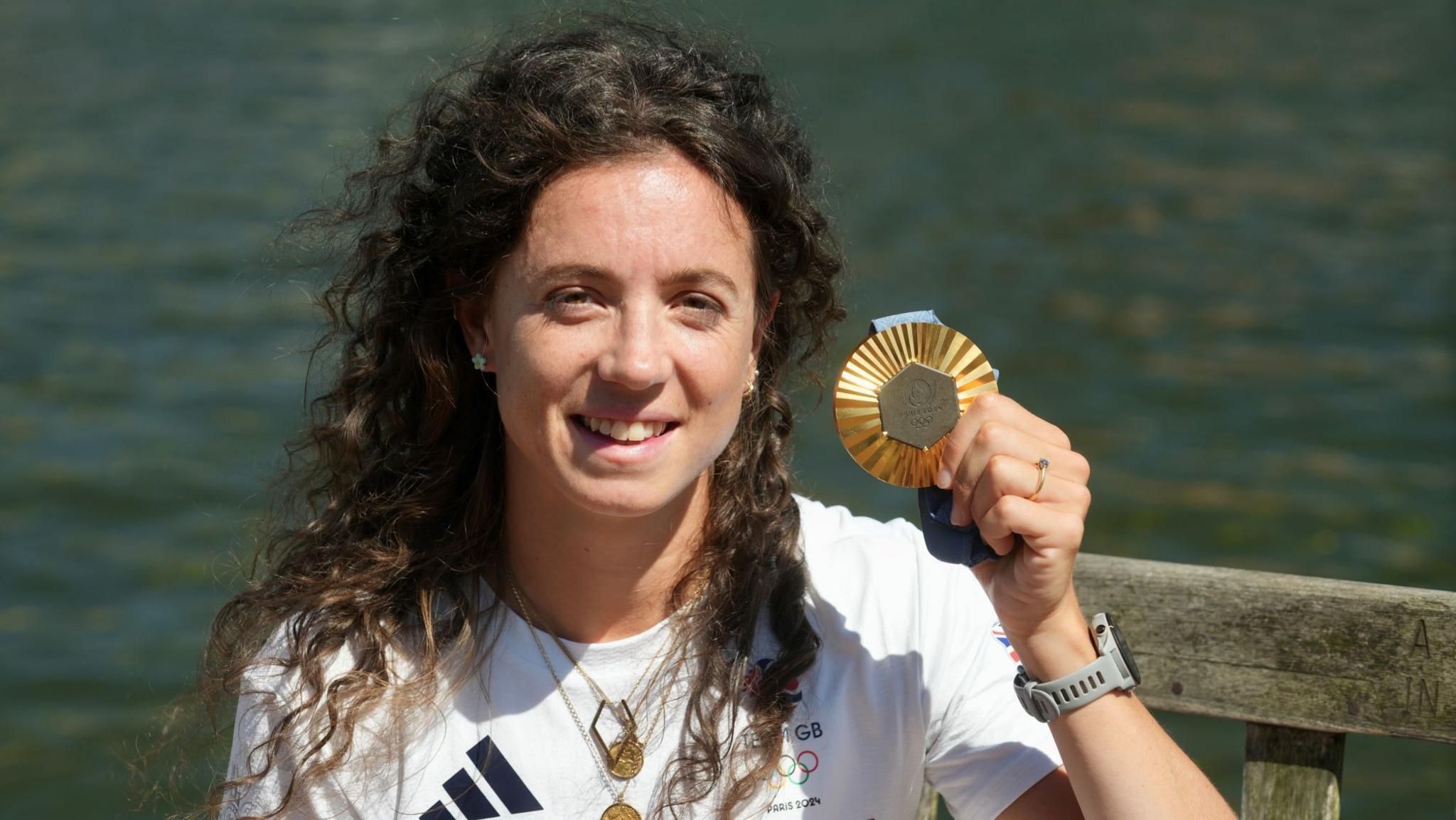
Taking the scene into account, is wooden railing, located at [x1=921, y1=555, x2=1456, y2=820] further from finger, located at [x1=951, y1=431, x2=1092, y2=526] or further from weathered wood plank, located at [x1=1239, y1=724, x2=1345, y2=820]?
finger, located at [x1=951, y1=431, x2=1092, y2=526]

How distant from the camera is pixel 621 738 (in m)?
2.50

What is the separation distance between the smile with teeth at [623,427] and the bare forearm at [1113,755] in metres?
0.65

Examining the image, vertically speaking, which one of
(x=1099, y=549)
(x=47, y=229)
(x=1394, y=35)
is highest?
(x=1394, y=35)

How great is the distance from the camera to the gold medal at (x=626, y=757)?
→ 2475mm

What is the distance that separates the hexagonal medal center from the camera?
2.23 metres

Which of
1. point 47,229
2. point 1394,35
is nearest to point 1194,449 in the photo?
point 47,229

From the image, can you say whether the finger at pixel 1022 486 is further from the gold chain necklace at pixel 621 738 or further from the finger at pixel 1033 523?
the gold chain necklace at pixel 621 738

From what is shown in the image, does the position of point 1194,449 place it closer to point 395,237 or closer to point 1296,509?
point 1296,509

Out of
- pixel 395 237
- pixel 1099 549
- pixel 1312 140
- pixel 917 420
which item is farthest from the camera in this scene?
pixel 1312 140

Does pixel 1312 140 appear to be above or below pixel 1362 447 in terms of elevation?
above

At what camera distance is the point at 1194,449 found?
8.11 m

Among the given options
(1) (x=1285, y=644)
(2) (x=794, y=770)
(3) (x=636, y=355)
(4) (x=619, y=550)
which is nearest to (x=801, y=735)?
(2) (x=794, y=770)

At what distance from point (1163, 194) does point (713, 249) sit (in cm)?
985

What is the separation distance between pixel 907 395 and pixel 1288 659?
0.78 metres
